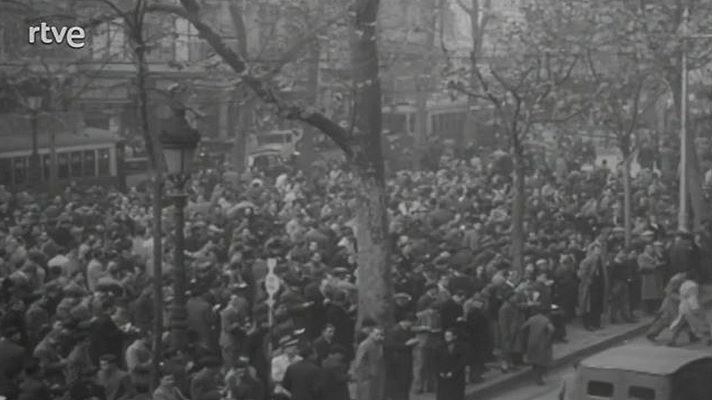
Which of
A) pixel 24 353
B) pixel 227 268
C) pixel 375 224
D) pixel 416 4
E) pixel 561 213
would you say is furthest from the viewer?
pixel 416 4

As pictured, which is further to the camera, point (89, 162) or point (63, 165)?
point (89, 162)

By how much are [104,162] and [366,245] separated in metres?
25.7

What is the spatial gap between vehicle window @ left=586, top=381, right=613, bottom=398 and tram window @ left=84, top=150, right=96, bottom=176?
31.7 m

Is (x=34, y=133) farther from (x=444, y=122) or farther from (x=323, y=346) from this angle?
(x=444, y=122)

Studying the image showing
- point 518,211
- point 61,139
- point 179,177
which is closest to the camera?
point 179,177

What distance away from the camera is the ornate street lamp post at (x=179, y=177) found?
50.6 feet

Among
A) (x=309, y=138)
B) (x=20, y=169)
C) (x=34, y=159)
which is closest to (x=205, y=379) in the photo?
(x=34, y=159)

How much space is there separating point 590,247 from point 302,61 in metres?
17.0

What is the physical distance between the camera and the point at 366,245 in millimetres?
20469

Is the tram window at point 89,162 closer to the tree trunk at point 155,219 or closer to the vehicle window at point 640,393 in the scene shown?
the tree trunk at point 155,219

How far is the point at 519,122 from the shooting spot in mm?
25453

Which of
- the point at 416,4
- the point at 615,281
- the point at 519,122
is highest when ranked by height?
the point at 416,4

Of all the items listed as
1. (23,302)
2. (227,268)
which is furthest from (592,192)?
(23,302)

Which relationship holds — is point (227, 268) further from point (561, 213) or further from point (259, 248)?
point (561, 213)
